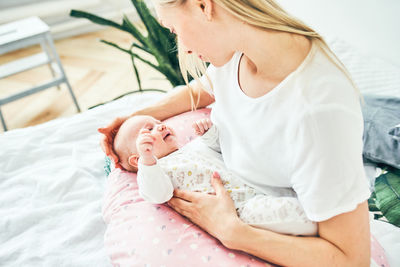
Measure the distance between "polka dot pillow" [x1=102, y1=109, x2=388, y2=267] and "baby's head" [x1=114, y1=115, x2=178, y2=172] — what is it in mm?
87

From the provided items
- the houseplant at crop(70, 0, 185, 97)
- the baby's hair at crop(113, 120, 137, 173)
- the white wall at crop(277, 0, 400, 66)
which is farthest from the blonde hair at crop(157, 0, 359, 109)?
the houseplant at crop(70, 0, 185, 97)

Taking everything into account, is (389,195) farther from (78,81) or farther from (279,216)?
(78,81)

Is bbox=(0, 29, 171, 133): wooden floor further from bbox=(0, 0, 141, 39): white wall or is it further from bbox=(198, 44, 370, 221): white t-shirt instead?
bbox=(198, 44, 370, 221): white t-shirt

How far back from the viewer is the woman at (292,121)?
0.59 m

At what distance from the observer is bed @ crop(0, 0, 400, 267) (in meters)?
0.91

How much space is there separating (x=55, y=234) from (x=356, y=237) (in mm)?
829

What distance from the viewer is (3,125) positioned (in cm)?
215

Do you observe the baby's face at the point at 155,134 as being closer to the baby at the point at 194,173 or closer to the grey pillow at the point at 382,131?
the baby at the point at 194,173

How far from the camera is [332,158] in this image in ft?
1.91

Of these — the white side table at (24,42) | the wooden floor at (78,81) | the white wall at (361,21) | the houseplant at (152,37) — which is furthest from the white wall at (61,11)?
the white wall at (361,21)

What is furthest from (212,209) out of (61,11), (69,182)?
(61,11)

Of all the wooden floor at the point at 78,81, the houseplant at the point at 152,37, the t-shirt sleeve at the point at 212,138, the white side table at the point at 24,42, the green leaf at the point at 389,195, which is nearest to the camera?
the green leaf at the point at 389,195

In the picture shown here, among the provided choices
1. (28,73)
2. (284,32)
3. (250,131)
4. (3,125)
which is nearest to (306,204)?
(250,131)

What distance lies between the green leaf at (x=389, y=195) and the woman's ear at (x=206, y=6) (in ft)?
2.16
